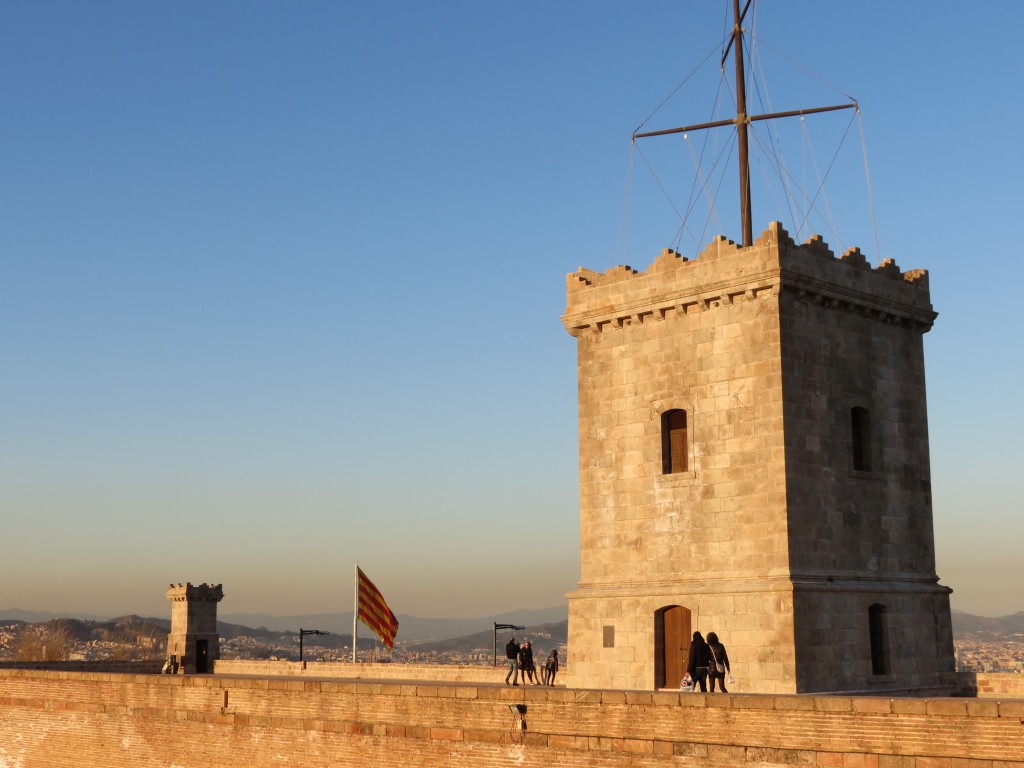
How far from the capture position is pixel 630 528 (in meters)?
27.2

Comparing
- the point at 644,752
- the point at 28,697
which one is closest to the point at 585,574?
the point at 644,752

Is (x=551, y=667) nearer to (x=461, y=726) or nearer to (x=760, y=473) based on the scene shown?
(x=461, y=726)

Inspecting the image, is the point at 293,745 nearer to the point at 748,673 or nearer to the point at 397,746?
the point at 397,746

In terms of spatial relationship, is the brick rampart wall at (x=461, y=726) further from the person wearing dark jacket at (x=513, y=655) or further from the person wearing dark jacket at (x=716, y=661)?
the person wearing dark jacket at (x=513, y=655)

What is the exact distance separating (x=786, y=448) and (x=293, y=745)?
11.4 m

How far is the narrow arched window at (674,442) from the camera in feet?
87.6

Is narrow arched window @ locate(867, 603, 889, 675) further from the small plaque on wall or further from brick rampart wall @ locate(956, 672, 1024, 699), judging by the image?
the small plaque on wall

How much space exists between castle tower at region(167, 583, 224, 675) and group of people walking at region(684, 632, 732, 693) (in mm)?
24107

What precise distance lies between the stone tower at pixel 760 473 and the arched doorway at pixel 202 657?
64.7 feet

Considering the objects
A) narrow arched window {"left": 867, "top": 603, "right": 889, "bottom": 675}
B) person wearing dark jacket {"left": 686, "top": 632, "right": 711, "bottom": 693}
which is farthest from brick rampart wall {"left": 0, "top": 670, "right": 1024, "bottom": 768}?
narrow arched window {"left": 867, "top": 603, "right": 889, "bottom": 675}

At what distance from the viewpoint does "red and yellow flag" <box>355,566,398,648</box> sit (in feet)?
136

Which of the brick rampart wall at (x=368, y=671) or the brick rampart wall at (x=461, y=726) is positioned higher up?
the brick rampart wall at (x=368, y=671)

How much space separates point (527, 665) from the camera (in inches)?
1156

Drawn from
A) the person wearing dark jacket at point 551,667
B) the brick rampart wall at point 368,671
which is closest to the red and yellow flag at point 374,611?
the brick rampart wall at point 368,671
